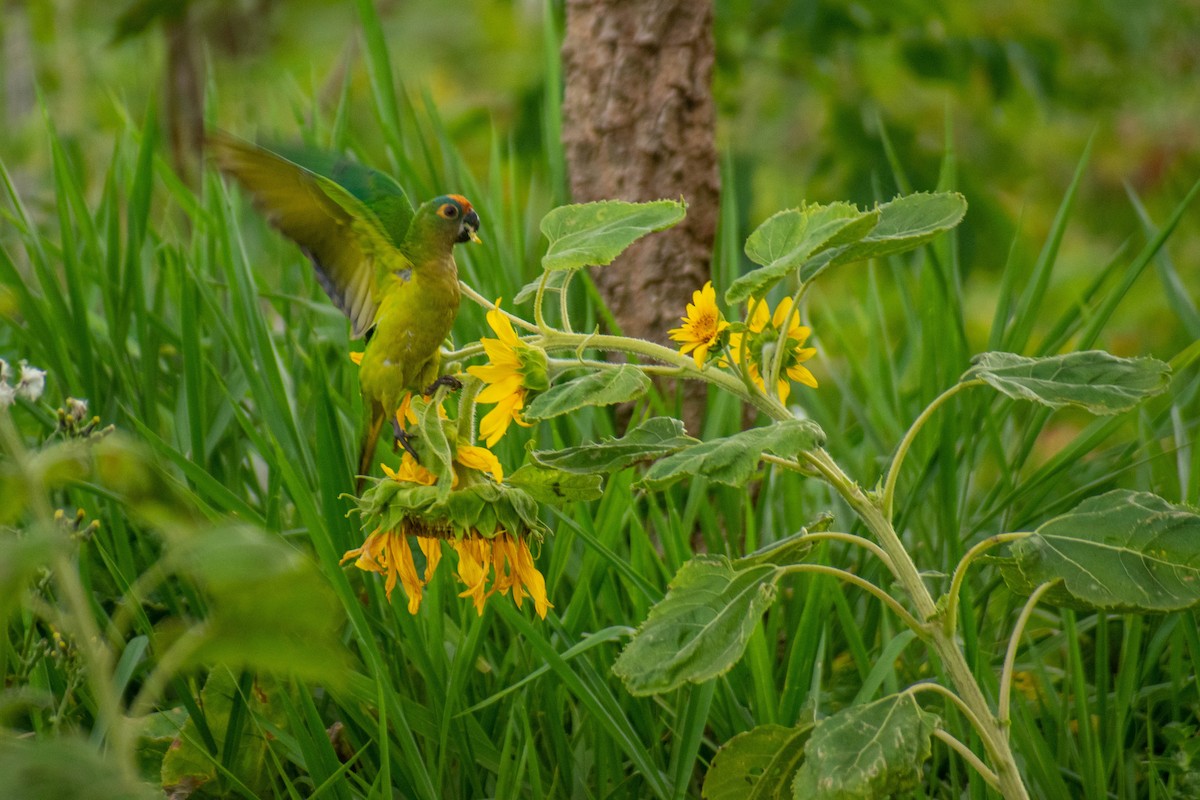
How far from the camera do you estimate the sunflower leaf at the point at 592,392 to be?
726 mm

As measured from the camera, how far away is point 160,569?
503 mm

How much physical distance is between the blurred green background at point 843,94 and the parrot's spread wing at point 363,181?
675 mm

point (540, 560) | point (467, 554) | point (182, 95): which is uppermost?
point (182, 95)

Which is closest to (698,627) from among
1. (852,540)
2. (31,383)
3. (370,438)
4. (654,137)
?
(852,540)

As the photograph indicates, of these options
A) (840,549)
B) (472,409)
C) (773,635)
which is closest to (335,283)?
(472,409)

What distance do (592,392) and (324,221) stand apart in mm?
412

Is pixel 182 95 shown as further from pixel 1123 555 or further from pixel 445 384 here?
pixel 1123 555

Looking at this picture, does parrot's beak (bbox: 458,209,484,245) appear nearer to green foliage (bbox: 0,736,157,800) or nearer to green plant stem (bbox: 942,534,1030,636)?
green plant stem (bbox: 942,534,1030,636)

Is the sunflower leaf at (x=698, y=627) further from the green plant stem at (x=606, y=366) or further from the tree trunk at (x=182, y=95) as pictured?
the tree trunk at (x=182, y=95)

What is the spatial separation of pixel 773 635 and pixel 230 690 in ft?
1.65

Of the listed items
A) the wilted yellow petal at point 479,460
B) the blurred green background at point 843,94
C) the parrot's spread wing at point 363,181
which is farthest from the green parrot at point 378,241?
the blurred green background at point 843,94

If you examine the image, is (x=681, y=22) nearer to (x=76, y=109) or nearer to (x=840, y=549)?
(x=840, y=549)

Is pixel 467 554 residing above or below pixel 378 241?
below

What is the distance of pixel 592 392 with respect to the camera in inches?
29.1
